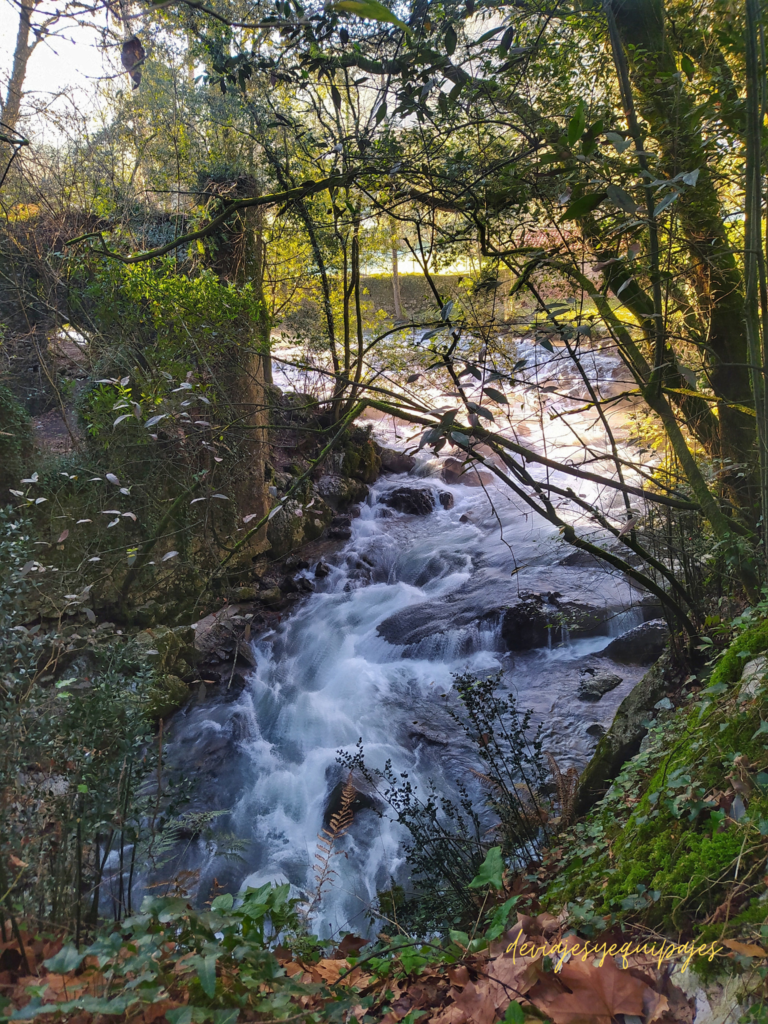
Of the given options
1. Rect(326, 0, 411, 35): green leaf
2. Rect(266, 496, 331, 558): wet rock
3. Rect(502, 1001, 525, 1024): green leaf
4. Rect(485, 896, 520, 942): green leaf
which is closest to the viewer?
Rect(326, 0, 411, 35): green leaf

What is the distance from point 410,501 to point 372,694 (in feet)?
17.9

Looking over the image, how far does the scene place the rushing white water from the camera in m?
5.11

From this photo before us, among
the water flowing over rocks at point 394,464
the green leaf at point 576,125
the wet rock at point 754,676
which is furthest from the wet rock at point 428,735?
the water flowing over rocks at point 394,464

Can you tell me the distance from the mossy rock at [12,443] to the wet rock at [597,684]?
7485 millimetres

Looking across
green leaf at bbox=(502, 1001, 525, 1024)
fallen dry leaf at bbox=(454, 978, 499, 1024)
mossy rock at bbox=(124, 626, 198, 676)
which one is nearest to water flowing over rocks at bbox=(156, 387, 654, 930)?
mossy rock at bbox=(124, 626, 198, 676)

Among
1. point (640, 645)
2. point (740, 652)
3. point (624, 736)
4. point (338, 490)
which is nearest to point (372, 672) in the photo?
point (640, 645)

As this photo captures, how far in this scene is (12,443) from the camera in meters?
7.79

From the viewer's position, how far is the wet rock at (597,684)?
6055 millimetres

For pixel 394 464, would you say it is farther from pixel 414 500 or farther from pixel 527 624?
pixel 527 624

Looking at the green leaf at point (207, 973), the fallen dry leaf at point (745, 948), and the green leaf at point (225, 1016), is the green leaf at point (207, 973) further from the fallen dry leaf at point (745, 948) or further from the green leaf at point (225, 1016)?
the fallen dry leaf at point (745, 948)

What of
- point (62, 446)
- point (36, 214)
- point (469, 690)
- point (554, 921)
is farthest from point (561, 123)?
point (62, 446)

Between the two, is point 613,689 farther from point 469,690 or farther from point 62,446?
point 62,446

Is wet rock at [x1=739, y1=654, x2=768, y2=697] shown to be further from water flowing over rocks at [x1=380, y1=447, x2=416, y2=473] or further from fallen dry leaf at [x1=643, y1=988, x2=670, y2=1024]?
water flowing over rocks at [x1=380, y1=447, x2=416, y2=473]

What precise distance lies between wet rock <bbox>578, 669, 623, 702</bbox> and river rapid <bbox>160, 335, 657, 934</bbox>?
0.26ft
